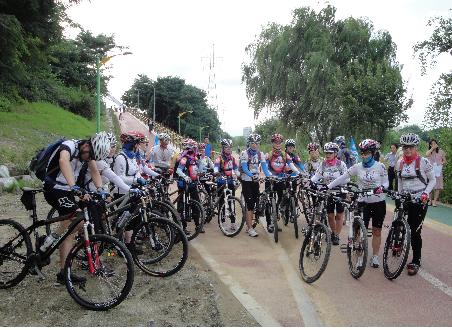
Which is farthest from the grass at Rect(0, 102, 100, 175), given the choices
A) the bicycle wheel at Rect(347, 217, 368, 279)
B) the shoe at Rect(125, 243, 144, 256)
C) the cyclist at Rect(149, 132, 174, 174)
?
the bicycle wheel at Rect(347, 217, 368, 279)

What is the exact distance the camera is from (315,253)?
6.35 meters

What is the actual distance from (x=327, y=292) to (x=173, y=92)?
3195 inches

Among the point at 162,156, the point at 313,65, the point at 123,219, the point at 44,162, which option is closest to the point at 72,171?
the point at 44,162

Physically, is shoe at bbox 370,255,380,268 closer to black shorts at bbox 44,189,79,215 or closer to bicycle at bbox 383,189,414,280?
bicycle at bbox 383,189,414,280

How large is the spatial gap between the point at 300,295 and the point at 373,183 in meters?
2.15

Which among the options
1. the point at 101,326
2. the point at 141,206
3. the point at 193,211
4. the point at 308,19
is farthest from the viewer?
the point at 308,19

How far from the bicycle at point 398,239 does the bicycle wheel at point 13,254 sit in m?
4.65

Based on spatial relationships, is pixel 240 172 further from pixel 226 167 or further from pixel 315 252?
pixel 315 252

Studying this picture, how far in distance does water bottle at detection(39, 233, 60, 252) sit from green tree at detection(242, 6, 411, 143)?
17.7 metres

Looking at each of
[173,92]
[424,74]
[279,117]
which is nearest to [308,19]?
[279,117]

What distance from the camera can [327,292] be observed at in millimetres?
5785

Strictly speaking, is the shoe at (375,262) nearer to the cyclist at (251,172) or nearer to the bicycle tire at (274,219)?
the bicycle tire at (274,219)

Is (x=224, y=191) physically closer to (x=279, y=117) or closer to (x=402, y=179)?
(x=402, y=179)

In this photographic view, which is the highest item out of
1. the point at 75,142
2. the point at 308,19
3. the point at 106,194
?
the point at 308,19
